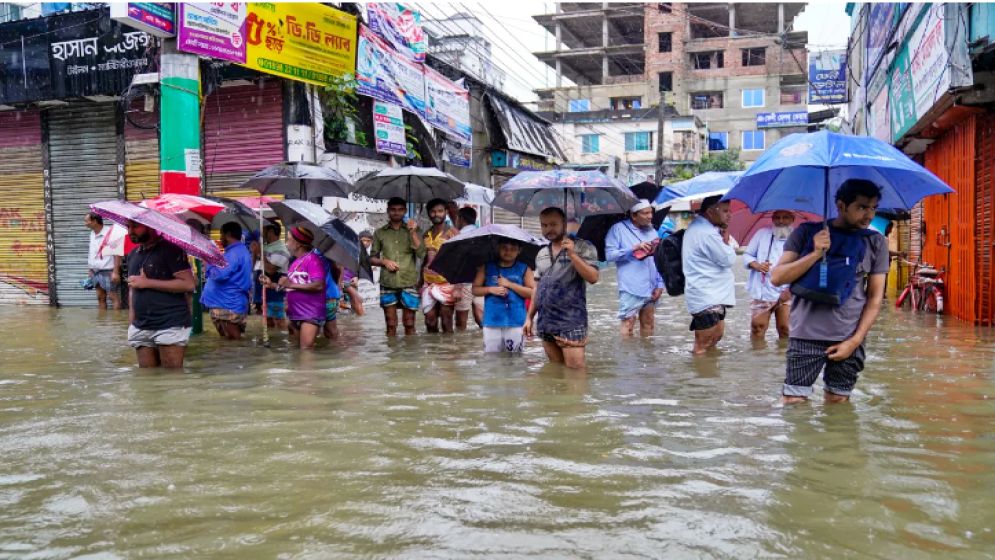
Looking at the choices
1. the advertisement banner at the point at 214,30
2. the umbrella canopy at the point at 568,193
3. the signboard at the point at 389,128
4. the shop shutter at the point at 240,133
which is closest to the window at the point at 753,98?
the signboard at the point at 389,128

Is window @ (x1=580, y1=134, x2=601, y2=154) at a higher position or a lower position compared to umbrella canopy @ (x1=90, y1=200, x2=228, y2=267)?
higher

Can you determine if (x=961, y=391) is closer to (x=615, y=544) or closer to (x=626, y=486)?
(x=626, y=486)

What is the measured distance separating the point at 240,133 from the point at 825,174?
1142 centimetres

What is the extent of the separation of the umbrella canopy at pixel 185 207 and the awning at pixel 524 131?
1486cm

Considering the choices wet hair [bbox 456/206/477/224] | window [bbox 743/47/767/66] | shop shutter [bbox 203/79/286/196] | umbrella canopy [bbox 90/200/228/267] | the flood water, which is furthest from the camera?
window [bbox 743/47/767/66]

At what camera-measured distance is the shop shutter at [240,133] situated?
1414cm

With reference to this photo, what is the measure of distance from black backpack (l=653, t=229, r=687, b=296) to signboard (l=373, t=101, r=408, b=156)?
8.80 meters

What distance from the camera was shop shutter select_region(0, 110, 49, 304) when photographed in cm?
1585

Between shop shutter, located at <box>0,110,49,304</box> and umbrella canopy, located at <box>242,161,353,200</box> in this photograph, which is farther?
shop shutter, located at <box>0,110,49,304</box>

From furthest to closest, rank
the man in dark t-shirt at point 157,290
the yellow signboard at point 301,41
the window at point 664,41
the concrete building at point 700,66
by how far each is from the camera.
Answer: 1. the window at point 664,41
2. the concrete building at point 700,66
3. the yellow signboard at point 301,41
4. the man in dark t-shirt at point 157,290

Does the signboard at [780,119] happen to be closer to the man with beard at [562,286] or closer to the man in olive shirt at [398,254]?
the man in olive shirt at [398,254]

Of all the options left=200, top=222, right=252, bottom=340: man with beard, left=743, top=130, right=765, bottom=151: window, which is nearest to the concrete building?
left=743, top=130, right=765, bottom=151: window

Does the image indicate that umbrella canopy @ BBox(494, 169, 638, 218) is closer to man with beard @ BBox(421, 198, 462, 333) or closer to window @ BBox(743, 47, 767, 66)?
man with beard @ BBox(421, 198, 462, 333)

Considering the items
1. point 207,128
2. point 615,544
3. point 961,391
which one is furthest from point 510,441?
point 207,128
